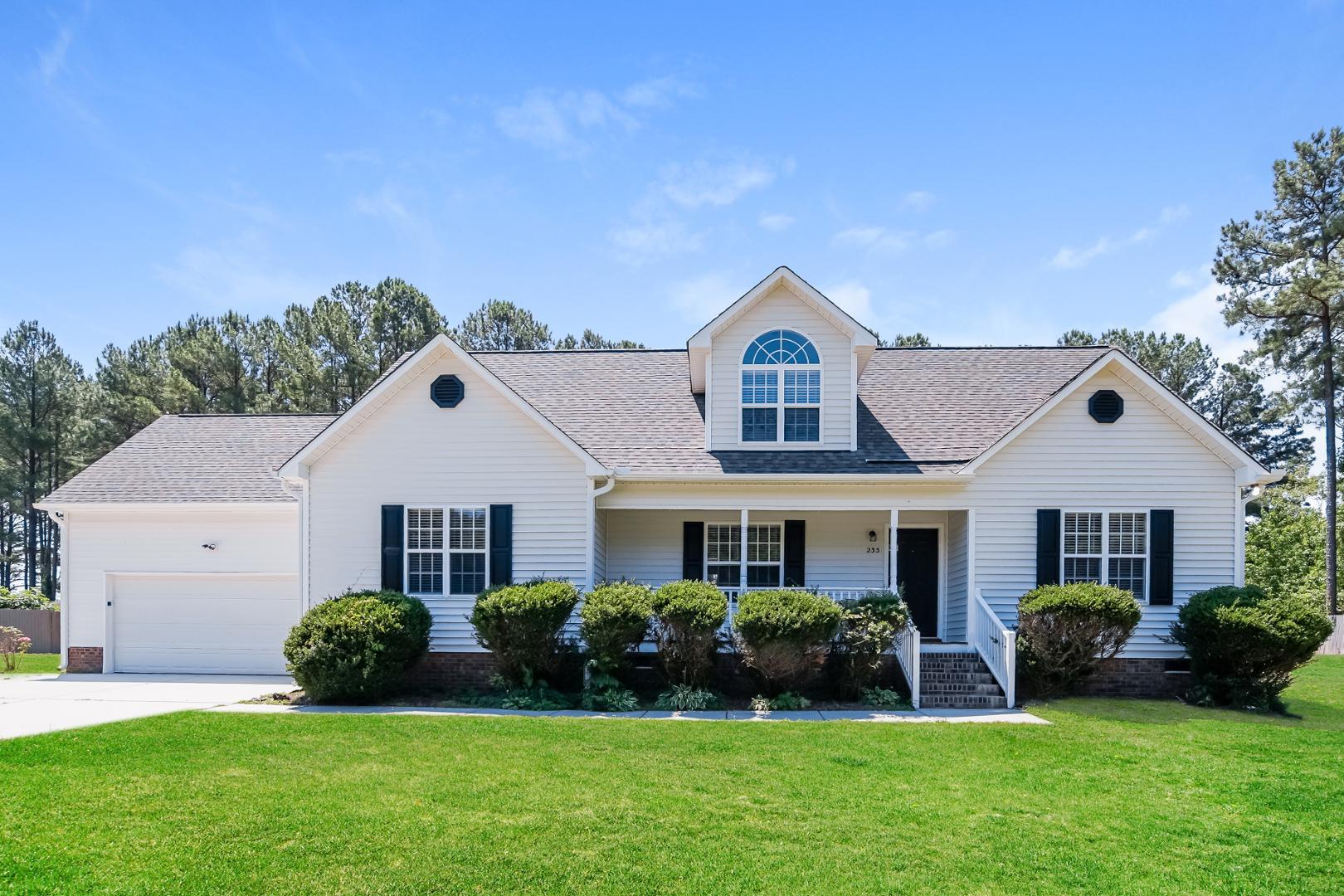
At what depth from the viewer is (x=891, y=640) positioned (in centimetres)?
1263

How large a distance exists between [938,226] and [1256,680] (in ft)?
28.7

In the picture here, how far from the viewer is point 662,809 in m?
7.00

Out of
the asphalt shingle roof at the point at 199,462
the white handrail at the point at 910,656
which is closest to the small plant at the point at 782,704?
the white handrail at the point at 910,656

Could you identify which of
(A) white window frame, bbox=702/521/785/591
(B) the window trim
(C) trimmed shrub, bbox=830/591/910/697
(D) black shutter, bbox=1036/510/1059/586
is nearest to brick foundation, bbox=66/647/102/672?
(B) the window trim

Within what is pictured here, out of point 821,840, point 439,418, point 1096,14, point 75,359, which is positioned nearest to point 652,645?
point 439,418

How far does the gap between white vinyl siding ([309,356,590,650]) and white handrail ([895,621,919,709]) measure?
16.9 ft

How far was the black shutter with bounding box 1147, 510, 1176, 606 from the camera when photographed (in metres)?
13.6

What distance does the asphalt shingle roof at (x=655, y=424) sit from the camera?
48.3 ft

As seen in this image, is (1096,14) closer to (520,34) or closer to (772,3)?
(772,3)

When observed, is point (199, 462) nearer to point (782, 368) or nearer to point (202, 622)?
point (202, 622)

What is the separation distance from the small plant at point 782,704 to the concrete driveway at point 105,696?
7730 millimetres

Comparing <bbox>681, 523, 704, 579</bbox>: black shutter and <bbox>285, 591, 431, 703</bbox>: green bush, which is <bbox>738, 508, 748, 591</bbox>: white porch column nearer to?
<bbox>681, 523, 704, 579</bbox>: black shutter

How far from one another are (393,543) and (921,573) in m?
9.45

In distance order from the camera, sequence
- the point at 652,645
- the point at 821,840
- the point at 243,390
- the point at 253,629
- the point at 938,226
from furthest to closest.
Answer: the point at 243,390 → the point at 253,629 → the point at 938,226 → the point at 652,645 → the point at 821,840
